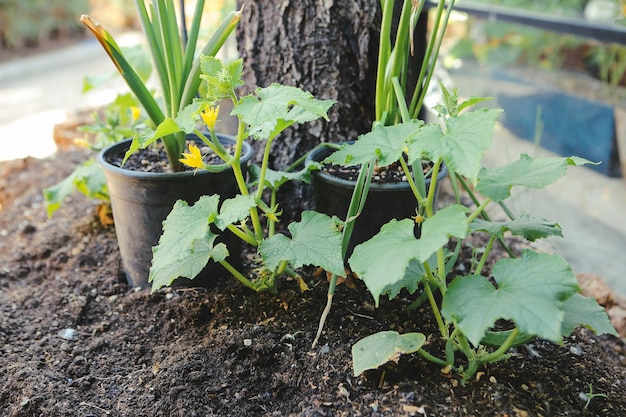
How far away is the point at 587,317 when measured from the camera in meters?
1.02

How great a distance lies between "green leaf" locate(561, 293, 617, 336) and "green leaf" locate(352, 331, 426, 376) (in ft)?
0.86

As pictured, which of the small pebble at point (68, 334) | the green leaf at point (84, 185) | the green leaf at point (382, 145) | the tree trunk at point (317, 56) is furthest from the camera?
the green leaf at point (84, 185)

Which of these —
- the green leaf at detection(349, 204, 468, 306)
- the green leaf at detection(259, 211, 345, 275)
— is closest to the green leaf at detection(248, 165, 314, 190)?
the green leaf at detection(259, 211, 345, 275)

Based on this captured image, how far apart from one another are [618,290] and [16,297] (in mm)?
1960

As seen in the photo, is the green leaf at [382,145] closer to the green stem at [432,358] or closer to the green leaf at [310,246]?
the green leaf at [310,246]

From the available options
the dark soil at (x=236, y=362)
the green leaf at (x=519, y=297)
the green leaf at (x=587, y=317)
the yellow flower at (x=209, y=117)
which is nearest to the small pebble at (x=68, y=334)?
the dark soil at (x=236, y=362)

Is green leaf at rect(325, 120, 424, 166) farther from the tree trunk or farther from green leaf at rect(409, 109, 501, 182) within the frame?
the tree trunk

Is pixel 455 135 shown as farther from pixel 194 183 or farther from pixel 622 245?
pixel 622 245

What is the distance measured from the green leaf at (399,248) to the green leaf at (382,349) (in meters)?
0.17

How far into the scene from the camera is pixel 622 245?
7.57ft

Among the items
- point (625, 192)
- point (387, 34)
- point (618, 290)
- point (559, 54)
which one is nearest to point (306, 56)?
point (387, 34)

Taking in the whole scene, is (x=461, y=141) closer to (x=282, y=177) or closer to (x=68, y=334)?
(x=282, y=177)

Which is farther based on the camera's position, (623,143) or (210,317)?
(623,143)

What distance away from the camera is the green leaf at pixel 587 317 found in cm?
100
